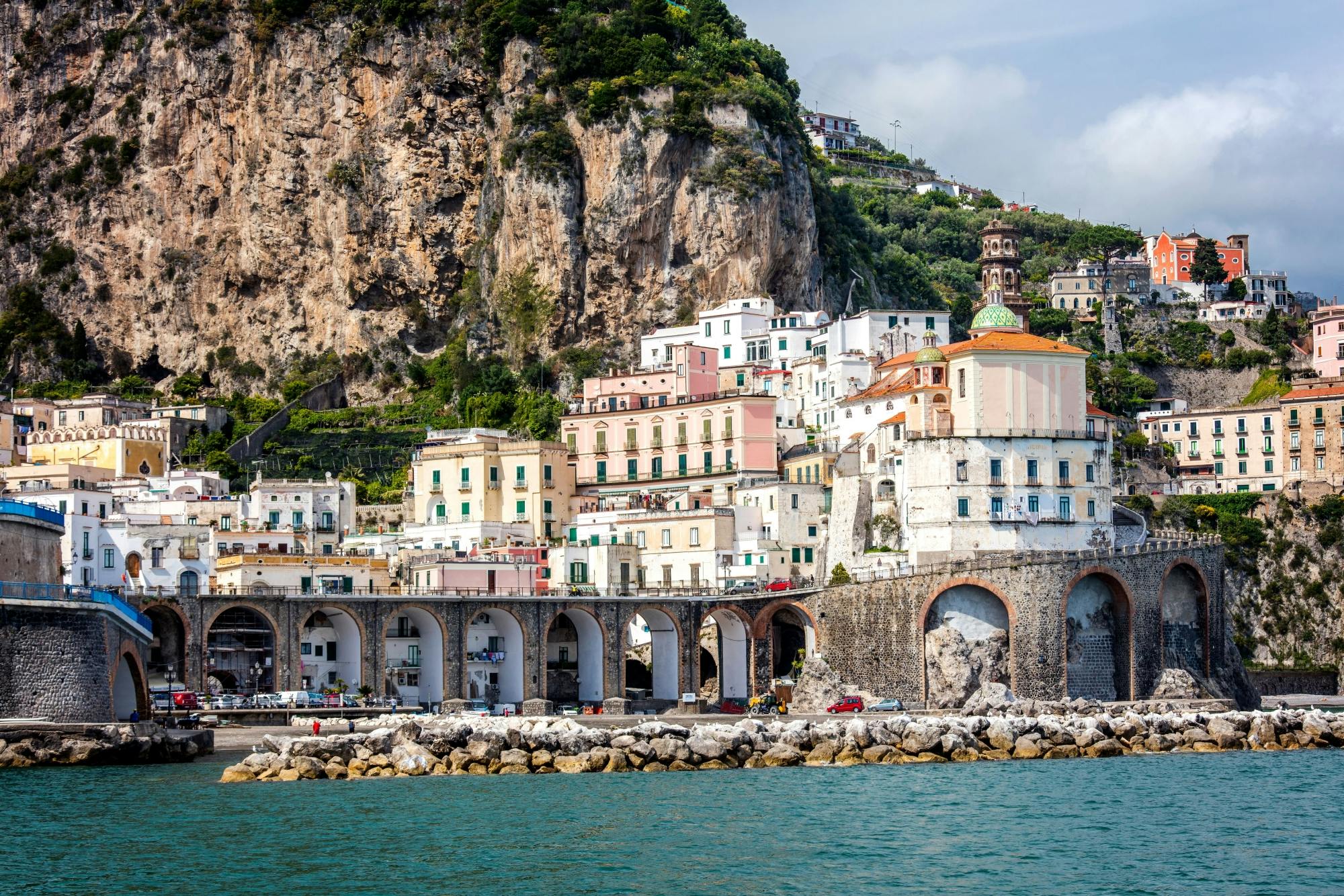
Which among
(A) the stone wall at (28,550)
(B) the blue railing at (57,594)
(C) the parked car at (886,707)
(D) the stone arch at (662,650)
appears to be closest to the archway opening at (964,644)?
(C) the parked car at (886,707)

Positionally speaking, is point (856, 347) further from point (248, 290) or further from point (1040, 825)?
point (1040, 825)

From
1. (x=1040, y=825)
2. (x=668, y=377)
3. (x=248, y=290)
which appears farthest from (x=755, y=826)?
(x=248, y=290)

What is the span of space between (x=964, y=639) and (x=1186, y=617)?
31.2ft

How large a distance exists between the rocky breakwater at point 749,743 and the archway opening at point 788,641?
15.1 m

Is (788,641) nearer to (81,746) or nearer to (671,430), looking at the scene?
(671,430)

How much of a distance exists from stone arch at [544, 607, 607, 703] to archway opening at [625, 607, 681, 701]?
54.4 inches

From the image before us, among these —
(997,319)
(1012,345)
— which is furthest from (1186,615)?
(997,319)

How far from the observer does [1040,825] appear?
4591cm

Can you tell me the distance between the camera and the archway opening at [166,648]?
72.1 m

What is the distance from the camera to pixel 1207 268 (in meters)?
135

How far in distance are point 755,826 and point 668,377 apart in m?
50.4

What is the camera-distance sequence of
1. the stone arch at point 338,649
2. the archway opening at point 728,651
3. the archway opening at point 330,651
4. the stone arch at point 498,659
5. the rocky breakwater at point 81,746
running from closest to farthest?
the rocky breakwater at point 81,746 → the stone arch at point 338,649 → the archway opening at point 330,651 → the stone arch at point 498,659 → the archway opening at point 728,651

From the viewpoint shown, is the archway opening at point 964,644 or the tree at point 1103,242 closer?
the archway opening at point 964,644

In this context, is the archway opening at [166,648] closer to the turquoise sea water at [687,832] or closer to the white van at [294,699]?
the white van at [294,699]
